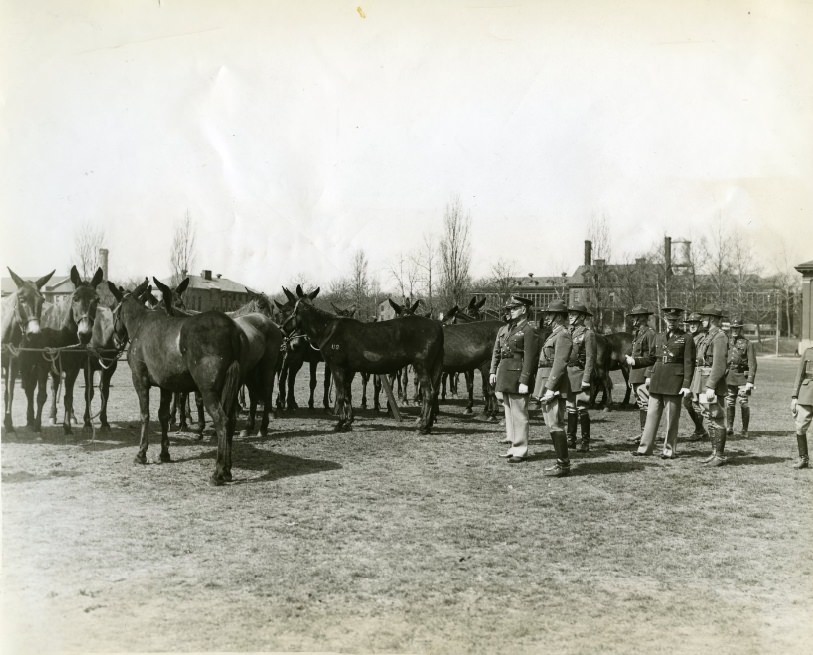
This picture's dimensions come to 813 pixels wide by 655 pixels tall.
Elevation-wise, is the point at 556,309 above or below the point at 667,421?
above

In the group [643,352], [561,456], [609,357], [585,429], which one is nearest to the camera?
[561,456]

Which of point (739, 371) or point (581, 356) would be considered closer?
point (581, 356)

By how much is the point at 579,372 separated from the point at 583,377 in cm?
33

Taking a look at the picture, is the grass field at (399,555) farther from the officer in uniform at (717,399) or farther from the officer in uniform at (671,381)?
the officer in uniform at (671,381)

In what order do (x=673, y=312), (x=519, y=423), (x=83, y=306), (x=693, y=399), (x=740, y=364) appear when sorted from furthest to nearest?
(x=740, y=364) → (x=693, y=399) → (x=673, y=312) → (x=519, y=423) → (x=83, y=306)

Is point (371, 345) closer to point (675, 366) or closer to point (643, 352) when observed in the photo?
point (643, 352)

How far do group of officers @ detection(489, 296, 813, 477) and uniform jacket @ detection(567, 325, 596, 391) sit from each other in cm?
2

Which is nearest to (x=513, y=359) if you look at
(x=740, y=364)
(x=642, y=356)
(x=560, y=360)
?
(x=560, y=360)

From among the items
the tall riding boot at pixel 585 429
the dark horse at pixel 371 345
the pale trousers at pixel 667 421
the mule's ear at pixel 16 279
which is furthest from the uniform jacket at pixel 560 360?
the mule's ear at pixel 16 279

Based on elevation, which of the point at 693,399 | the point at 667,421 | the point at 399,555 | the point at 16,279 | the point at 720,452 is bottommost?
the point at 399,555

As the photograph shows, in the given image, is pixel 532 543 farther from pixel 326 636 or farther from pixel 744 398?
pixel 744 398

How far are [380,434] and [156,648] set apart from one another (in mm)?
8606

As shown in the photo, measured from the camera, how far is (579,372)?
36.6ft

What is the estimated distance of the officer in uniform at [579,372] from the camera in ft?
35.8
